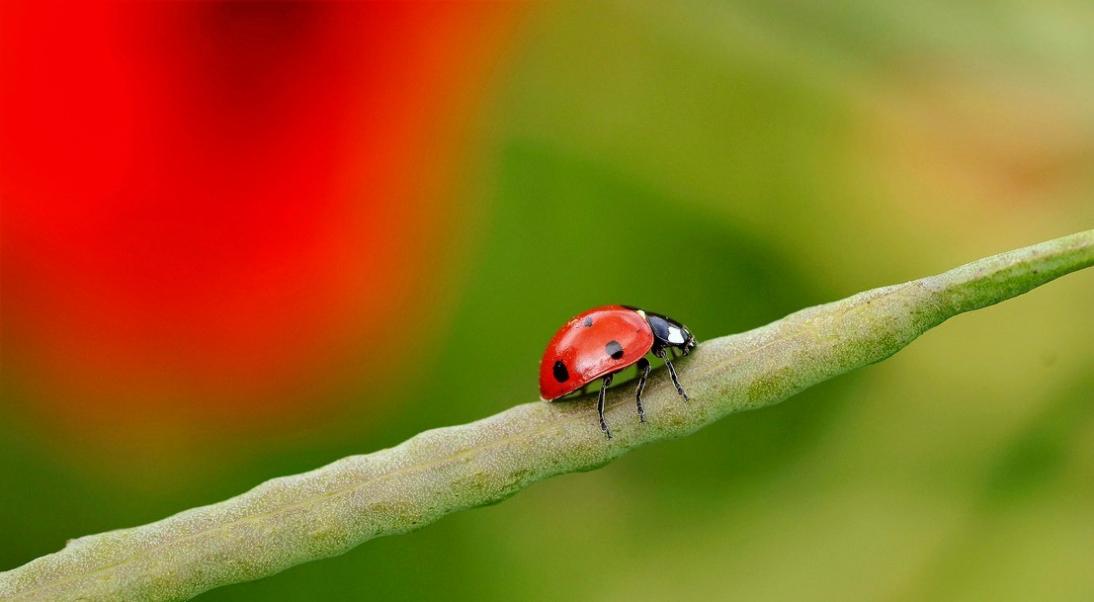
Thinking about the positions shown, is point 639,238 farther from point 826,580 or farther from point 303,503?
point 303,503

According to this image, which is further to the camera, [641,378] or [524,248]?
[524,248]

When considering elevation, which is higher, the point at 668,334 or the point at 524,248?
the point at 524,248

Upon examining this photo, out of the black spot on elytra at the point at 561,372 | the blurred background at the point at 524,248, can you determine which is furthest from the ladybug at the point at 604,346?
the blurred background at the point at 524,248

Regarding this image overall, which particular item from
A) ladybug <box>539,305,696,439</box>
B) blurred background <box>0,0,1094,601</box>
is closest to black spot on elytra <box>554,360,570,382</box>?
ladybug <box>539,305,696,439</box>

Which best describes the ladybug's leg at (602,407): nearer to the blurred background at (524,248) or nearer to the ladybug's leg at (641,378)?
the ladybug's leg at (641,378)

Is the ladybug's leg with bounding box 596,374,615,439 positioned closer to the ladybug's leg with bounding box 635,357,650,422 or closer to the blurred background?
the ladybug's leg with bounding box 635,357,650,422

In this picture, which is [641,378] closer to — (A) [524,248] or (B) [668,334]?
(B) [668,334]

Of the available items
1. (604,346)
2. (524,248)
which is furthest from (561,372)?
(524,248)
